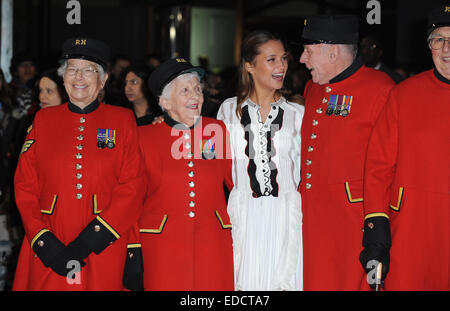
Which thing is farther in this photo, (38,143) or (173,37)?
(173,37)

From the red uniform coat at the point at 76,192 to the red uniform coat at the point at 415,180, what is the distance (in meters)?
1.28

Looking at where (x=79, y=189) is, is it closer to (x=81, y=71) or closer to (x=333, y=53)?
(x=81, y=71)

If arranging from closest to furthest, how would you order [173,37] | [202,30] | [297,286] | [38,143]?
[38,143] < [297,286] < [173,37] < [202,30]

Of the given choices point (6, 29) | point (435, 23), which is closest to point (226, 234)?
point (435, 23)

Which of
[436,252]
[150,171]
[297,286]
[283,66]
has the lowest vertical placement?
[297,286]

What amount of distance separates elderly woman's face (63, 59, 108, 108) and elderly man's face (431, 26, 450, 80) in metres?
1.76

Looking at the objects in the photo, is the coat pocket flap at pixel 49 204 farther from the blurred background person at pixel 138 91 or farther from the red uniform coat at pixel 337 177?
the blurred background person at pixel 138 91

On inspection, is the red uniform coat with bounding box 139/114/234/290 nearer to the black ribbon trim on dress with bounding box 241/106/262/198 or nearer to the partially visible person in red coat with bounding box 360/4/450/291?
the black ribbon trim on dress with bounding box 241/106/262/198

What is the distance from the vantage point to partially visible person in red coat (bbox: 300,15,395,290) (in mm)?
3496

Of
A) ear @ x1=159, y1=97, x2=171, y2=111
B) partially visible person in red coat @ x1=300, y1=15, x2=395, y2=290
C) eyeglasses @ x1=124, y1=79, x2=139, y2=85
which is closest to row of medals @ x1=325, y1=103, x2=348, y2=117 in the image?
partially visible person in red coat @ x1=300, y1=15, x2=395, y2=290

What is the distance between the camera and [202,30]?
45.0 feet

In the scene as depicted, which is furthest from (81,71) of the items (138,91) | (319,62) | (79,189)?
(138,91)

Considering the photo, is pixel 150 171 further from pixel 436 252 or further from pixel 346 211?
pixel 436 252

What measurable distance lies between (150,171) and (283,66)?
1.05 metres
